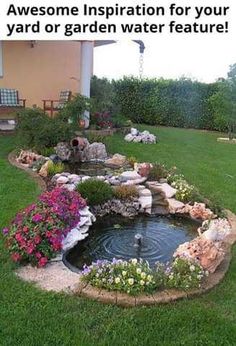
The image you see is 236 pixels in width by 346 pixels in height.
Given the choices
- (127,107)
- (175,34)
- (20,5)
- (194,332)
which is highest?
(20,5)

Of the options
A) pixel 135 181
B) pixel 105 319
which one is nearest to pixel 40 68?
pixel 135 181

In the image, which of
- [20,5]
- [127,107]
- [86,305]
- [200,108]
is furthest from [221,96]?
[86,305]

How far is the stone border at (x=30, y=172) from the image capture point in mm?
6332

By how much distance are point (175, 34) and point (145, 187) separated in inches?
93.0

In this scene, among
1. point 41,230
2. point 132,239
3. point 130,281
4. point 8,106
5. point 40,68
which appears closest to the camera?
point 130,281

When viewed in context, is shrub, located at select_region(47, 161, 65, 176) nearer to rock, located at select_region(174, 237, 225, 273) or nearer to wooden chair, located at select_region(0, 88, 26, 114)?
rock, located at select_region(174, 237, 225, 273)

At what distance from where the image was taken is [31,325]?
2951mm

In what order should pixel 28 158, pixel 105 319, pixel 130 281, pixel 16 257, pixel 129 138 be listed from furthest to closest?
pixel 129 138, pixel 28 158, pixel 16 257, pixel 130 281, pixel 105 319

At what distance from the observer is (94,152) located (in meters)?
8.55

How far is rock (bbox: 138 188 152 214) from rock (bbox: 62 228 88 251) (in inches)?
56.2

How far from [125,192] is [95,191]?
19.3 inches

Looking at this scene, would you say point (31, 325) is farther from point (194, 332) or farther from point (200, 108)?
point (200, 108)

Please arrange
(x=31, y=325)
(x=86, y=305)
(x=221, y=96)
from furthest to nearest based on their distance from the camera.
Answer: (x=221, y=96), (x=86, y=305), (x=31, y=325)

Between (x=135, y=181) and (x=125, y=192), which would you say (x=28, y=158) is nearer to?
(x=135, y=181)
